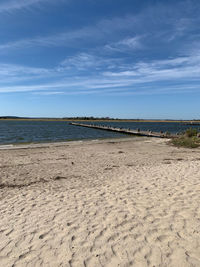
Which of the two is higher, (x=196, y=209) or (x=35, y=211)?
(x=196, y=209)

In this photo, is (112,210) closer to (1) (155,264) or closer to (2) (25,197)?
(1) (155,264)

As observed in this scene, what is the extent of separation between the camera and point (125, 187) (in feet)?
22.9

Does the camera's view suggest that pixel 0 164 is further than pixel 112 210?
Yes

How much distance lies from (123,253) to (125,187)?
3547mm

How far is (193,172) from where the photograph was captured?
334 inches

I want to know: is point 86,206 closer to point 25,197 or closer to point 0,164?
point 25,197

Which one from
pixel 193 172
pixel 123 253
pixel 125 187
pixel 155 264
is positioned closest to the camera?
pixel 155 264

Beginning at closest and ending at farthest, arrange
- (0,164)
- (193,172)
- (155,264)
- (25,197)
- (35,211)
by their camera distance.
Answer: (155,264), (35,211), (25,197), (193,172), (0,164)

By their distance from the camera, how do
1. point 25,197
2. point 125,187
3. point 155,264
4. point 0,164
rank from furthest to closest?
point 0,164
point 125,187
point 25,197
point 155,264

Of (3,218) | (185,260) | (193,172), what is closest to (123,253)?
(185,260)

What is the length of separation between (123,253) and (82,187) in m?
3.94

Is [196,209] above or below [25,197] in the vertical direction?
above

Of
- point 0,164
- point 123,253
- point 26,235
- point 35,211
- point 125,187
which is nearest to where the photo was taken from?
point 123,253

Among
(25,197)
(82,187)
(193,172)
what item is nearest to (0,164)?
(25,197)
